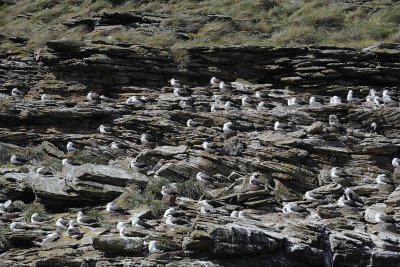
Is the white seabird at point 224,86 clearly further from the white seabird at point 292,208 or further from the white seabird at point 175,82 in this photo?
the white seabird at point 292,208

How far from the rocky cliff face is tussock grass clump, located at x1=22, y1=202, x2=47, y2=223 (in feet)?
0.60

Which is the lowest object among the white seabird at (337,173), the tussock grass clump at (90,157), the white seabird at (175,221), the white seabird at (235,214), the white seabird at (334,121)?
the white seabird at (337,173)

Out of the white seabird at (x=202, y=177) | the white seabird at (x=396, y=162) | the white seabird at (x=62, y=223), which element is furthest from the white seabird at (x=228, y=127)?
the white seabird at (x=62, y=223)

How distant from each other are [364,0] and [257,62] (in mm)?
10636

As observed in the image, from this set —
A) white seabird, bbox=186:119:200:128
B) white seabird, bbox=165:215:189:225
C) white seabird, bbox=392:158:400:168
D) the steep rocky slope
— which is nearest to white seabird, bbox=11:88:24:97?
the steep rocky slope

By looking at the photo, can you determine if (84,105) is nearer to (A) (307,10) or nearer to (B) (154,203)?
(B) (154,203)

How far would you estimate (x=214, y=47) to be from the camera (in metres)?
24.6

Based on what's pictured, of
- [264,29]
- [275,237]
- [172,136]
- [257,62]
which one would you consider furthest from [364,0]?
[275,237]

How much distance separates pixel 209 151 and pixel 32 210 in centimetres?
566

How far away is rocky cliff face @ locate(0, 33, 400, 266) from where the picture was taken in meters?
14.7

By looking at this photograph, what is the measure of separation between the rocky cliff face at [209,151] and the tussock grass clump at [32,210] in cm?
18

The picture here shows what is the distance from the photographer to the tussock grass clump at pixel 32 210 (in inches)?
673

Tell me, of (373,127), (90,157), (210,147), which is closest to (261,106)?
(210,147)

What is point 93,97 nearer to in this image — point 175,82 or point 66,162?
point 175,82
